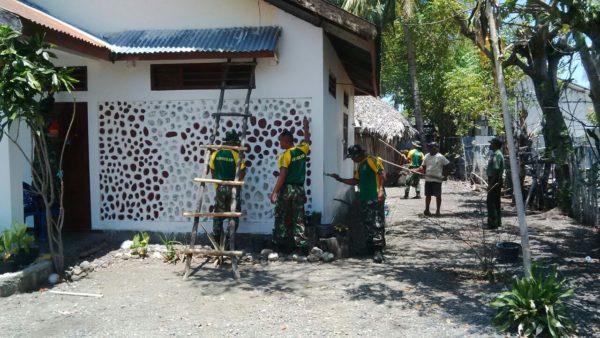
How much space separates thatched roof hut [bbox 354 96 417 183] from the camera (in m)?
20.5

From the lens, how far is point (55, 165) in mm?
8070

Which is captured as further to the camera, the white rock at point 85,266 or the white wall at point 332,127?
the white wall at point 332,127

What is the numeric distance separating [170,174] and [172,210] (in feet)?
1.91

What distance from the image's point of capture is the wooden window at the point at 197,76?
8492 millimetres

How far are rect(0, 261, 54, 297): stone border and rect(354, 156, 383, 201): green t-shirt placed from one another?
434 cm

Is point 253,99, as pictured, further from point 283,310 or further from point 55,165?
point 283,310

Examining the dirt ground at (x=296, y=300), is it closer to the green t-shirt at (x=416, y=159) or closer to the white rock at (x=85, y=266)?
the white rock at (x=85, y=266)

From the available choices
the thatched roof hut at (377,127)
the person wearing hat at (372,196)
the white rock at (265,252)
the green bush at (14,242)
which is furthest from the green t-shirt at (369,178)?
the thatched roof hut at (377,127)

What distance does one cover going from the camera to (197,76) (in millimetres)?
8586

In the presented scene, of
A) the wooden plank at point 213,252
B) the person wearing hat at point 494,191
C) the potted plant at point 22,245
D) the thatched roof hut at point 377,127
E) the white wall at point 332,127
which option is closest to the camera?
the potted plant at point 22,245

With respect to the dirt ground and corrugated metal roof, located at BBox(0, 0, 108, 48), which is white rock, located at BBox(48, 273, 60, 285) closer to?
the dirt ground

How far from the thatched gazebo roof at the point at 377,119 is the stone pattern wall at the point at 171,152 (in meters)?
11.7

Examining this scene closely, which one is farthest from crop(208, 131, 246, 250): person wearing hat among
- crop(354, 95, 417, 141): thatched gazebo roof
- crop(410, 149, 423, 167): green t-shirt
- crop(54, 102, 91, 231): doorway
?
crop(354, 95, 417, 141): thatched gazebo roof

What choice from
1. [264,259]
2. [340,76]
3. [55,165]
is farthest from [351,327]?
[340,76]
